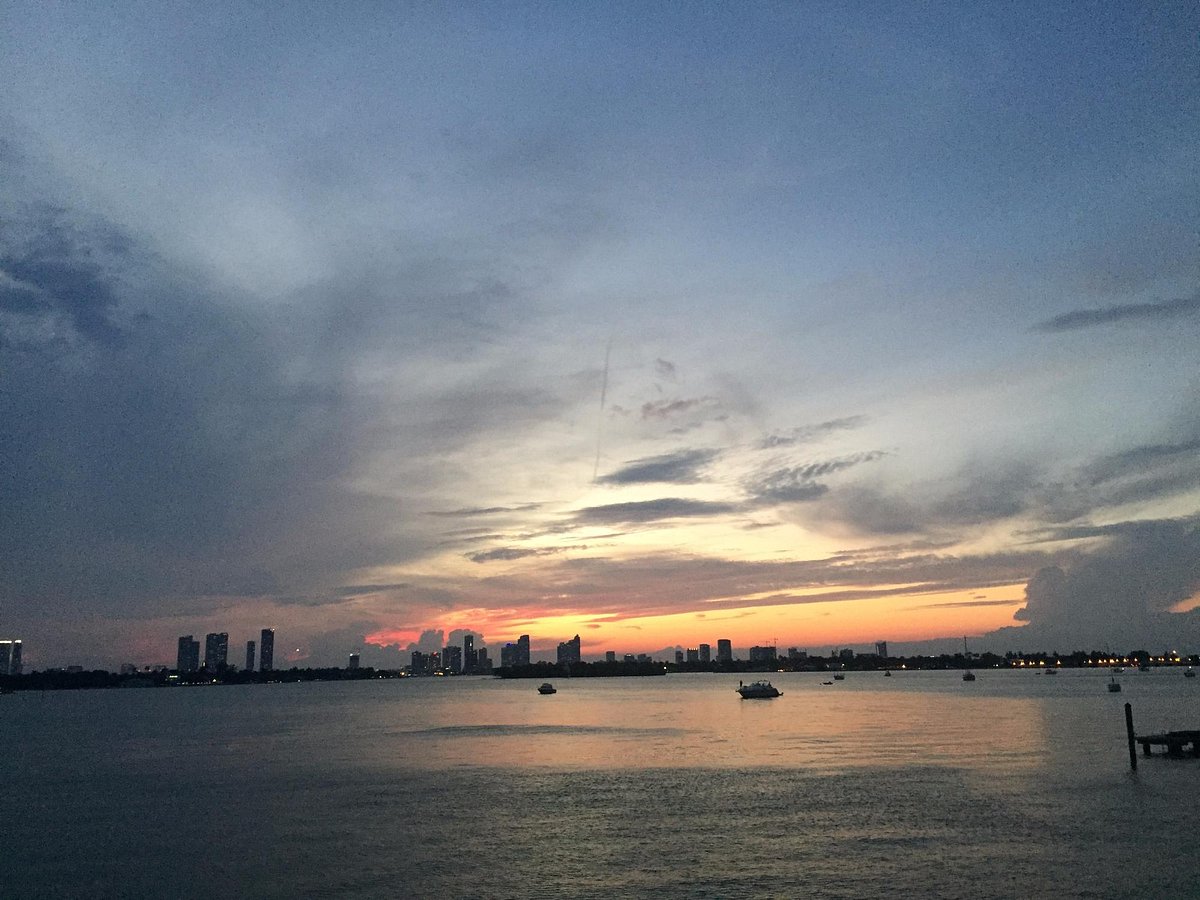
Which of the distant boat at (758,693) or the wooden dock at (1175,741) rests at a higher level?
the wooden dock at (1175,741)

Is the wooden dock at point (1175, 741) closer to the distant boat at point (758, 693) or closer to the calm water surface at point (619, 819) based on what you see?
the calm water surface at point (619, 819)

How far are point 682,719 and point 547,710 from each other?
152ft

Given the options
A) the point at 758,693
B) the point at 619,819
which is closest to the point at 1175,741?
the point at 619,819


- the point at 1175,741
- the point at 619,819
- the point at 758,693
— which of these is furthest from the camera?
the point at 758,693

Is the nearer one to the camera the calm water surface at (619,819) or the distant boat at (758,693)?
the calm water surface at (619,819)

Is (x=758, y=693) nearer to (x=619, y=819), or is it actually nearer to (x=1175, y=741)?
(x=1175, y=741)

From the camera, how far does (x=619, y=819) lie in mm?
47688

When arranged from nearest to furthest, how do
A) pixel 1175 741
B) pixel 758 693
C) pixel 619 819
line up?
pixel 619 819, pixel 1175 741, pixel 758 693

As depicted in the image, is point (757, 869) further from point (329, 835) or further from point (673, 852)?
point (329, 835)

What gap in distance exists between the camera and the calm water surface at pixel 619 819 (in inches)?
1391

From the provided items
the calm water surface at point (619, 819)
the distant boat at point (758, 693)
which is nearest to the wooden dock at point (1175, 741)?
the calm water surface at point (619, 819)

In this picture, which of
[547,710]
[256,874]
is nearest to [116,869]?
[256,874]

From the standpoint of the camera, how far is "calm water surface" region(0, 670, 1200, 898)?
A: 3534 centimetres

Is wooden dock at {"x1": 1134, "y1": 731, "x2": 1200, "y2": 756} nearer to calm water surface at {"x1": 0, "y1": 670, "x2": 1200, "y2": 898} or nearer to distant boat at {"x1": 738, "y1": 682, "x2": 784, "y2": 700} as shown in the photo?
calm water surface at {"x1": 0, "y1": 670, "x2": 1200, "y2": 898}
